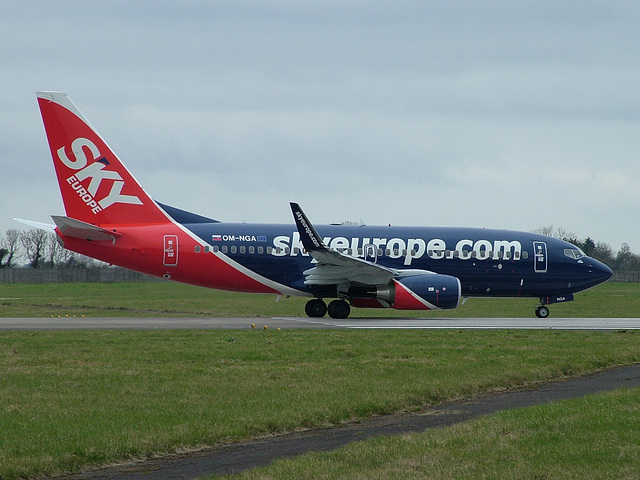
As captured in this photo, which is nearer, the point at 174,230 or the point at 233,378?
the point at 233,378

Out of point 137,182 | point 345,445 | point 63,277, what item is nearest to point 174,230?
point 137,182

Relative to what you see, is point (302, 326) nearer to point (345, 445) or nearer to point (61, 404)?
point (61, 404)

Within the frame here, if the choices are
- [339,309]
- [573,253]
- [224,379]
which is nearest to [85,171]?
[339,309]

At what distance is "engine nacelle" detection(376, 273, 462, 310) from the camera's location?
27.6 m

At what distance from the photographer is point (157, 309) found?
34.9 meters

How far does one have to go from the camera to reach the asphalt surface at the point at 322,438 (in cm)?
804

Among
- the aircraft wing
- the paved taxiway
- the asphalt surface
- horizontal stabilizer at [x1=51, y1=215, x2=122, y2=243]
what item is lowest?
the asphalt surface

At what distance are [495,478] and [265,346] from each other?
1118cm

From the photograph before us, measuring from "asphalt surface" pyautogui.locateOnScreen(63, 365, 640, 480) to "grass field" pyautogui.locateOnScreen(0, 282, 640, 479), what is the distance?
327 millimetres

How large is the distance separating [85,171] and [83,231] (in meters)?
2.16

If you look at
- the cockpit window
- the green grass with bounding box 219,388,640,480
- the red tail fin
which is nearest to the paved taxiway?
the cockpit window

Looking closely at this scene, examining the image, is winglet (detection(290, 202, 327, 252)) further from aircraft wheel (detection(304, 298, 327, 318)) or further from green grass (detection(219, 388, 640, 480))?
green grass (detection(219, 388, 640, 480))

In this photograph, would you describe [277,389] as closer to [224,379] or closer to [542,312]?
[224,379]

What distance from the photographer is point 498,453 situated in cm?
837
